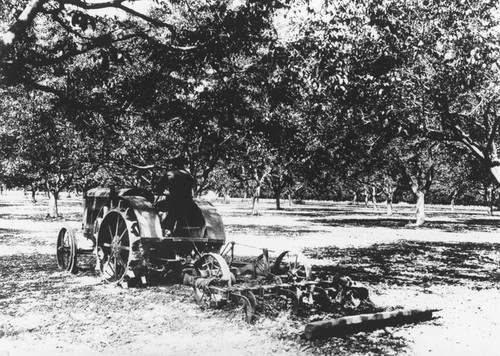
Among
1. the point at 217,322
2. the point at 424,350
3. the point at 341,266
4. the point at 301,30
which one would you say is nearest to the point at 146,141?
the point at 341,266

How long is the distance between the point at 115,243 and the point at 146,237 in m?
1.14

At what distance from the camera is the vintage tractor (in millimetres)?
9305

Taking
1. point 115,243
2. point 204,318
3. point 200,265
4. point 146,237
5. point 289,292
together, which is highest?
point 146,237

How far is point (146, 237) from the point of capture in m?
9.03

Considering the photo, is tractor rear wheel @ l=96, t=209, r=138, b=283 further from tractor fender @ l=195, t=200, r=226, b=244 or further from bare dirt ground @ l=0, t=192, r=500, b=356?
tractor fender @ l=195, t=200, r=226, b=244

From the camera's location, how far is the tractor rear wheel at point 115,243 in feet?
31.5

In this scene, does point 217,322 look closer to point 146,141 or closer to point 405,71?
point 405,71

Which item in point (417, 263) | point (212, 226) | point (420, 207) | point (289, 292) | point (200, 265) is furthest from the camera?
point (420, 207)

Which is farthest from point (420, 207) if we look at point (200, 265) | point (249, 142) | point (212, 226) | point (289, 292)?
point (289, 292)

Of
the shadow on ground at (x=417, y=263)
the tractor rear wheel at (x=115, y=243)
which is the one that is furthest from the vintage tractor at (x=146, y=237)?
the shadow on ground at (x=417, y=263)

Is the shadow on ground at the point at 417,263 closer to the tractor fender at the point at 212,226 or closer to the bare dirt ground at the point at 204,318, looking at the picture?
the bare dirt ground at the point at 204,318

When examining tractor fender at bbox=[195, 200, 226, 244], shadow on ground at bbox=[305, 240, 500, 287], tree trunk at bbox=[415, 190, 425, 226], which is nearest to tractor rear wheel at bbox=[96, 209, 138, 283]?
tractor fender at bbox=[195, 200, 226, 244]

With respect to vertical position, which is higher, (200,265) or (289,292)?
(200,265)

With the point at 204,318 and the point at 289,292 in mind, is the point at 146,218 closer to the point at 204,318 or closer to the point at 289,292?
the point at 204,318
